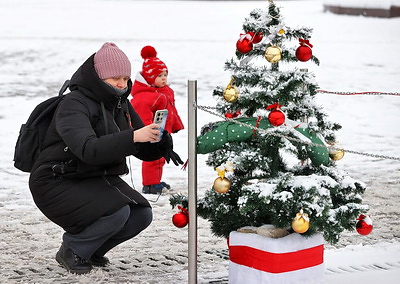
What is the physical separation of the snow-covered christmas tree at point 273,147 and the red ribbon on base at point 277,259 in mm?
134

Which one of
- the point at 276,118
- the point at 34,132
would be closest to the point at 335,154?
the point at 276,118

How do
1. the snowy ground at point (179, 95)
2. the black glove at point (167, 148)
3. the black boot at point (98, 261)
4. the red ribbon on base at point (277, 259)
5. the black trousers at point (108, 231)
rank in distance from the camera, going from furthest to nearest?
the snowy ground at point (179, 95)
the black boot at point (98, 261)
the black glove at point (167, 148)
the black trousers at point (108, 231)
the red ribbon on base at point (277, 259)

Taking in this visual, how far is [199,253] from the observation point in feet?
19.6

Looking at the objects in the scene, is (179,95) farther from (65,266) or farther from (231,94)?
(231,94)

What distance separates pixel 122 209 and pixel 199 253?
3.03 ft

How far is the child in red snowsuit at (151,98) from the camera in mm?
7863

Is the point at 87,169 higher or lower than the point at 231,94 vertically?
lower

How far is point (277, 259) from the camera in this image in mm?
4703

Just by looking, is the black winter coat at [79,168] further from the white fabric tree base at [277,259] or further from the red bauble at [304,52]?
the red bauble at [304,52]

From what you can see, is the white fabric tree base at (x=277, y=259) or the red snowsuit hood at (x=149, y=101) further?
the red snowsuit hood at (x=149, y=101)

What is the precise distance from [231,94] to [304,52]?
0.48m

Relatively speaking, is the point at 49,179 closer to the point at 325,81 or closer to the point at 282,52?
the point at 282,52

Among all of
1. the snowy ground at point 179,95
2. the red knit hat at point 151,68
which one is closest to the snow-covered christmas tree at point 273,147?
the snowy ground at point 179,95

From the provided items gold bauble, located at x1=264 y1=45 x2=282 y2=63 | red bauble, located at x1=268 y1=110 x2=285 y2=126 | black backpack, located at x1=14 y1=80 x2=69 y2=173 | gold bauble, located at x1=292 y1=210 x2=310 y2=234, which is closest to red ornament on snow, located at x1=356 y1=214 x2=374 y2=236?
gold bauble, located at x1=292 y1=210 x2=310 y2=234
